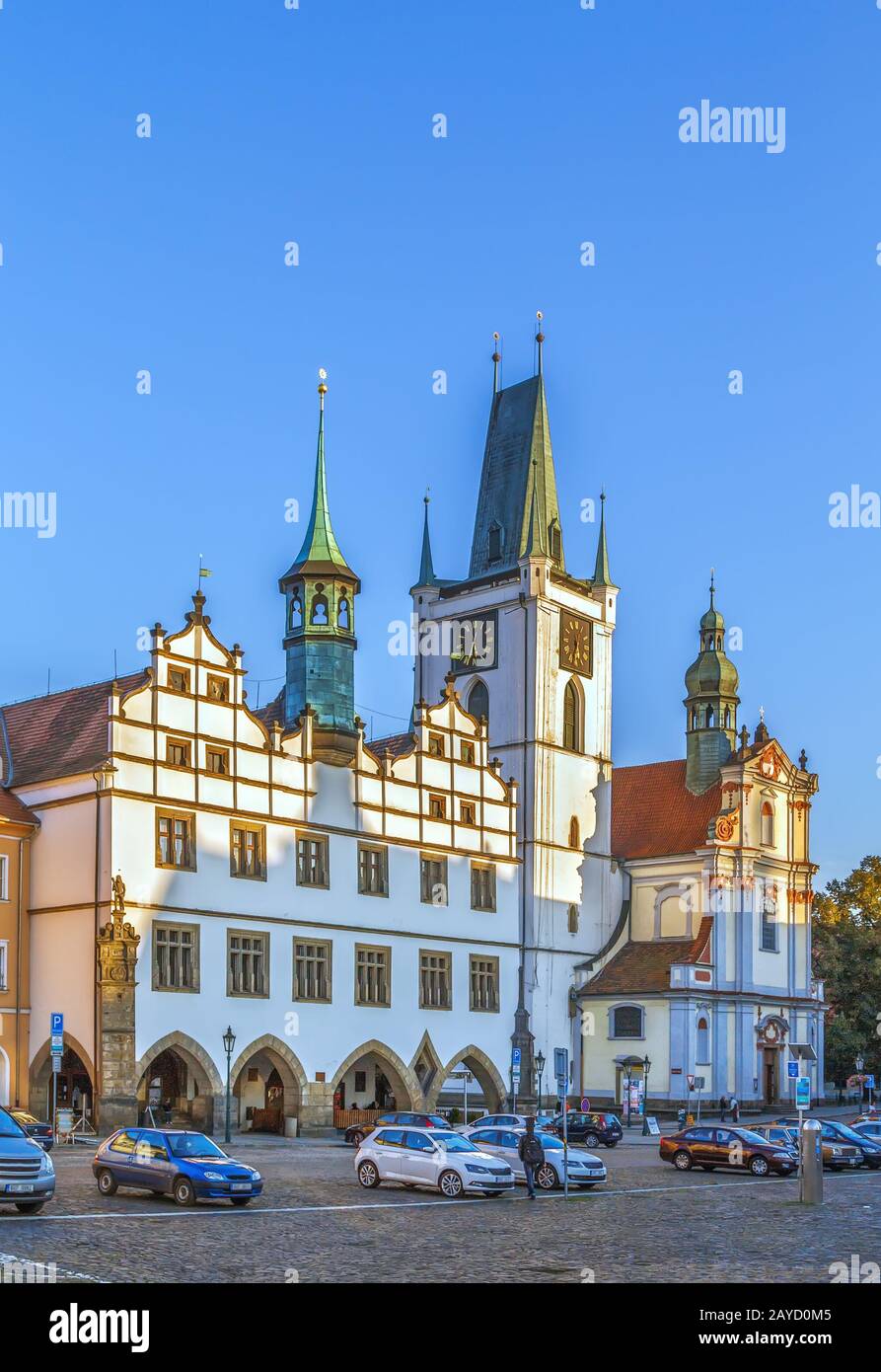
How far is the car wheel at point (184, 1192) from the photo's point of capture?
29.6m

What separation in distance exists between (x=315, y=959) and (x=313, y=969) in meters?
0.34

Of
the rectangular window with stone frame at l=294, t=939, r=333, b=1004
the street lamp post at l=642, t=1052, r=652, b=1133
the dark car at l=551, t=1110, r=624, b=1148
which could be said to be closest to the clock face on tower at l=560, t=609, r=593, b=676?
the street lamp post at l=642, t=1052, r=652, b=1133

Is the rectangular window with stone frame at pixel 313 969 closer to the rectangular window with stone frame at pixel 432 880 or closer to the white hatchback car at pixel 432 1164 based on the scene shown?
the rectangular window with stone frame at pixel 432 880

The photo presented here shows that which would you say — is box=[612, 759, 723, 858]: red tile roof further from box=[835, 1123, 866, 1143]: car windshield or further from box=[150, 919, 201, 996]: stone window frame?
box=[150, 919, 201, 996]: stone window frame

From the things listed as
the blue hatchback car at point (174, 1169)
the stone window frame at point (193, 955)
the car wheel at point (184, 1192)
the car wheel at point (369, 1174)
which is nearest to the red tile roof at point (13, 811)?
the stone window frame at point (193, 955)

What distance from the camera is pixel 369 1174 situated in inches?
1395

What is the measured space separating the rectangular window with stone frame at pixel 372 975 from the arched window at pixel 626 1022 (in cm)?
1850

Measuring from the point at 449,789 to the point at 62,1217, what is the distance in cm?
4224

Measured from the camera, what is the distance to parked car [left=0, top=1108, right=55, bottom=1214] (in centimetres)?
2589

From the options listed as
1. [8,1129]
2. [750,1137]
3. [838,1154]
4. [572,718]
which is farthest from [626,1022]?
[8,1129]

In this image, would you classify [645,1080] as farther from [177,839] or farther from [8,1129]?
[8,1129]

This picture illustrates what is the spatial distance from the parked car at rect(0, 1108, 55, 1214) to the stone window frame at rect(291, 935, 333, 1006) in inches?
1249

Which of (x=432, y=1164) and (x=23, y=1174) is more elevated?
(x=23, y=1174)

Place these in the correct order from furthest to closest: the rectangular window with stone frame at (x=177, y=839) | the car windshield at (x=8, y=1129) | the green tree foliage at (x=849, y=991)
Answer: the green tree foliage at (x=849, y=991), the rectangular window with stone frame at (x=177, y=839), the car windshield at (x=8, y=1129)
